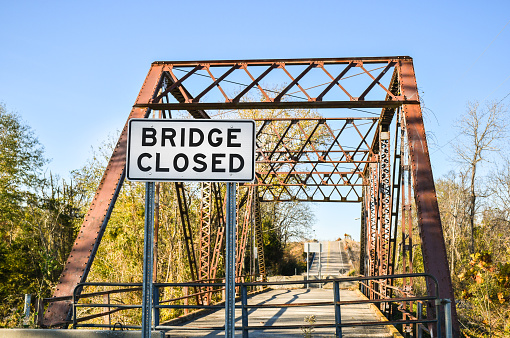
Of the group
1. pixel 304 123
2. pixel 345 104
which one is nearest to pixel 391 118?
pixel 345 104

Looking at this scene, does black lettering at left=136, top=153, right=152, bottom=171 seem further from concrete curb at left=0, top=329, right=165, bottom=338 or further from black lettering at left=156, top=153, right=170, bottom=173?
concrete curb at left=0, top=329, right=165, bottom=338

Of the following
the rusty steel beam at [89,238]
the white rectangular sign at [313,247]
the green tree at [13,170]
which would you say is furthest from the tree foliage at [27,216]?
the rusty steel beam at [89,238]

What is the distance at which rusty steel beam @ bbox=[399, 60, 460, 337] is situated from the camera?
8.44 meters

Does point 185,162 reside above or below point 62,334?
above

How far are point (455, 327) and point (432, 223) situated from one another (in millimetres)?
1898

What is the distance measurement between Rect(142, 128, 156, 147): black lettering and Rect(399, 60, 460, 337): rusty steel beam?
19.6 ft

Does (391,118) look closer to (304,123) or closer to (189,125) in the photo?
(189,125)

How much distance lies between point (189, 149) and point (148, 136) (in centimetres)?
40

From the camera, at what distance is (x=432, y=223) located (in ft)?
29.3

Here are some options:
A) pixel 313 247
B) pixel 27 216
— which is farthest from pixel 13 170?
pixel 313 247

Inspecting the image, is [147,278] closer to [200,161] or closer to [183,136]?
[200,161]

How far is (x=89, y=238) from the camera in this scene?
9492 mm

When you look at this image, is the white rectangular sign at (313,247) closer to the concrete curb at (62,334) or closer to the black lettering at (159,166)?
the concrete curb at (62,334)

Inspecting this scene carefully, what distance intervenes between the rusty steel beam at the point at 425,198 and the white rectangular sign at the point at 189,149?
5478 mm
